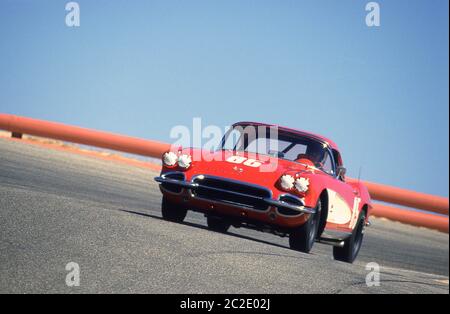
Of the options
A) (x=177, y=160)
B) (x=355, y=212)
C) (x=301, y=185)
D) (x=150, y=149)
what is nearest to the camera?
(x=301, y=185)

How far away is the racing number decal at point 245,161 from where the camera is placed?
28.8 feet

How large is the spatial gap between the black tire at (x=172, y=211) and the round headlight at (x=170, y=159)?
1.34 feet

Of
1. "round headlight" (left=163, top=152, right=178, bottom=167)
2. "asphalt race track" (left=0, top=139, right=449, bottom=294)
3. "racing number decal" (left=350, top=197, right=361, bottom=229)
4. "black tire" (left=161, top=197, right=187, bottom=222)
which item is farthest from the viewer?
"racing number decal" (left=350, top=197, right=361, bottom=229)

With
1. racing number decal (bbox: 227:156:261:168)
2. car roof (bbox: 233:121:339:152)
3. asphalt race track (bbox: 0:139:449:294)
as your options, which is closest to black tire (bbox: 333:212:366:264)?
car roof (bbox: 233:121:339:152)

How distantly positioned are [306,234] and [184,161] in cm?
148

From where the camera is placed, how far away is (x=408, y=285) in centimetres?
827

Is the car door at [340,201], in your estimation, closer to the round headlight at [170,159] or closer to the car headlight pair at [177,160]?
the car headlight pair at [177,160]

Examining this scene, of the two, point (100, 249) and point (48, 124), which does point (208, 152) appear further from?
point (48, 124)

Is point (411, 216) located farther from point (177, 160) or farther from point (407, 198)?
point (177, 160)

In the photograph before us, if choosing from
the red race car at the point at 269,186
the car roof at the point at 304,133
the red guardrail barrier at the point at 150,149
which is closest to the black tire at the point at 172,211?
the red race car at the point at 269,186

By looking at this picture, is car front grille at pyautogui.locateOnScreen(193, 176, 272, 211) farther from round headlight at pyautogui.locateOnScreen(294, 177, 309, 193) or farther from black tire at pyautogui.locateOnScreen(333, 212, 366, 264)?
black tire at pyautogui.locateOnScreen(333, 212, 366, 264)

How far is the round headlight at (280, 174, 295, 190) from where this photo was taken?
8422 millimetres

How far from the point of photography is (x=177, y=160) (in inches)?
356

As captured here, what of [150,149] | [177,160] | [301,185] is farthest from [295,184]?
[150,149]
